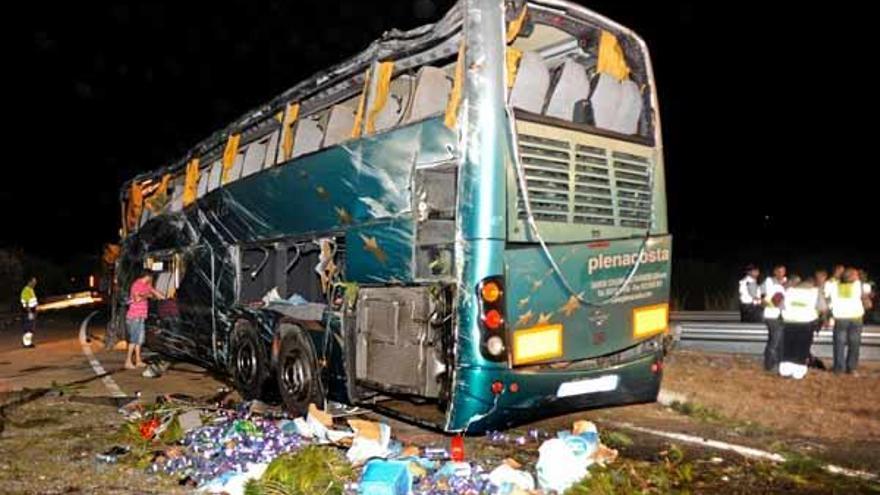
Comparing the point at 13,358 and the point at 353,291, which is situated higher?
the point at 353,291

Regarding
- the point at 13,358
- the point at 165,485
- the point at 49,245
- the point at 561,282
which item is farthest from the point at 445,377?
the point at 49,245

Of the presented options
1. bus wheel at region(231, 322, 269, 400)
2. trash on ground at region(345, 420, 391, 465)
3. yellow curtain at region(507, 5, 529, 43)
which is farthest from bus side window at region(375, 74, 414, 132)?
bus wheel at region(231, 322, 269, 400)

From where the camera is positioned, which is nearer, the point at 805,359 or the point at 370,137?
the point at 370,137

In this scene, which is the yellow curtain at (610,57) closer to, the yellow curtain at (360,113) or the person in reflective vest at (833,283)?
the yellow curtain at (360,113)

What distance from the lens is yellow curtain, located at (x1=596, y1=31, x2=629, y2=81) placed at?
698cm

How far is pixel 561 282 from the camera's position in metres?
6.12

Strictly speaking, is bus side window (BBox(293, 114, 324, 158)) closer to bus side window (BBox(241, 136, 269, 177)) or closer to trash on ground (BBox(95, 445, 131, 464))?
bus side window (BBox(241, 136, 269, 177))

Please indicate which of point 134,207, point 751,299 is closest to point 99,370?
point 134,207

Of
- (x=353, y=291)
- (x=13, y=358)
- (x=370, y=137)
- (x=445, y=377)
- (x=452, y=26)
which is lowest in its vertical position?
(x=13, y=358)

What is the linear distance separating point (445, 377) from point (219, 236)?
17.7ft

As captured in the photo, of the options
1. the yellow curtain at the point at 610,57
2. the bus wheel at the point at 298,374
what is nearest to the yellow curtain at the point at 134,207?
the bus wheel at the point at 298,374

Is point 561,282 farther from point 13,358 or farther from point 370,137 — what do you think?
point 13,358

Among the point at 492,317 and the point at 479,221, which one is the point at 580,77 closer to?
the point at 479,221

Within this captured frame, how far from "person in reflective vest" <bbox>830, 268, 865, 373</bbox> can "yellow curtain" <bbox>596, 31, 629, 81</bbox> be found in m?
5.38
